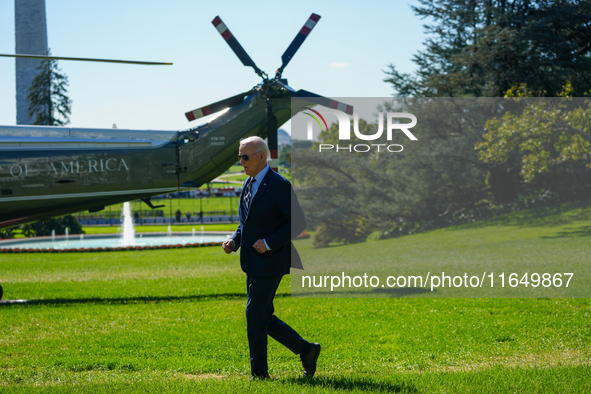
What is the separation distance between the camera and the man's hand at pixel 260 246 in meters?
4.66

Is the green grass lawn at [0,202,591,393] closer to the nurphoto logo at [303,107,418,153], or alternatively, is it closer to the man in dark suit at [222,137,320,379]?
the man in dark suit at [222,137,320,379]

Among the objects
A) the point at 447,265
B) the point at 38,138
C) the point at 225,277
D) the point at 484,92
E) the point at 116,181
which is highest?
the point at 484,92

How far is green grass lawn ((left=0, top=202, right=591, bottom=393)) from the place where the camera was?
4.83 metres

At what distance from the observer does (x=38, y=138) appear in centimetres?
1265

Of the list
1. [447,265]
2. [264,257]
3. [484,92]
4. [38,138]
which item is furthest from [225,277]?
[484,92]

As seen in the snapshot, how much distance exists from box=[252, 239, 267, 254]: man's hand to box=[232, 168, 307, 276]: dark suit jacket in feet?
0.26

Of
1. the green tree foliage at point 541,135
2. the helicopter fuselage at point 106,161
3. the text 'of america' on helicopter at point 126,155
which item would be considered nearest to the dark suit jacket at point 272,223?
the green tree foliage at point 541,135

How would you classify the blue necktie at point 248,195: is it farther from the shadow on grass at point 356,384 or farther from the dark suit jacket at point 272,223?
the shadow on grass at point 356,384

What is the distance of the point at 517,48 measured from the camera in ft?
79.1

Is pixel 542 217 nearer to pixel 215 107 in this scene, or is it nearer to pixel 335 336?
pixel 335 336

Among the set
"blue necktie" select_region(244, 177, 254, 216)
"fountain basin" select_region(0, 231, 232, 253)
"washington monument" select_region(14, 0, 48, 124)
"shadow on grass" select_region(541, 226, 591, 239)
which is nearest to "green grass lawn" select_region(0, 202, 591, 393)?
"shadow on grass" select_region(541, 226, 591, 239)

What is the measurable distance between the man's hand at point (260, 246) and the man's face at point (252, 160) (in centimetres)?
63

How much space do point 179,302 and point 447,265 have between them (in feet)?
16.1

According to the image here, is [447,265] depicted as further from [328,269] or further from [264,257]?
[264,257]
